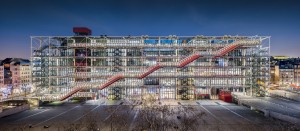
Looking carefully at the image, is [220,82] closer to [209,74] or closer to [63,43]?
[209,74]

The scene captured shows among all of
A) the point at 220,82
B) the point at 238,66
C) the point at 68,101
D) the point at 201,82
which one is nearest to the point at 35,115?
the point at 68,101

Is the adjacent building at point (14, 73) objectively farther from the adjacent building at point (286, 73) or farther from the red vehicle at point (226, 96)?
the adjacent building at point (286, 73)

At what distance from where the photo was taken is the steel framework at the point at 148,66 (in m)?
41.4

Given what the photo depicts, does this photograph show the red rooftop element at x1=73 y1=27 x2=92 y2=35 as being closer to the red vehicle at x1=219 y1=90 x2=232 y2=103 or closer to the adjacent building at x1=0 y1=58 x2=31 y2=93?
the red vehicle at x1=219 y1=90 x2=232 y2=103

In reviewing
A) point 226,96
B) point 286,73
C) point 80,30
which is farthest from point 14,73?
point 286,73

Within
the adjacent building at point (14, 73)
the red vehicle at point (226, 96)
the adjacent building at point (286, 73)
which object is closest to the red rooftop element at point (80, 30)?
the red vehicle at point (226, 96)

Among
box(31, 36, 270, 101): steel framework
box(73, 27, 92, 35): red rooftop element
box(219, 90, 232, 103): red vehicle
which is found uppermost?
box(73, 27, 92, 35): red rooftop element

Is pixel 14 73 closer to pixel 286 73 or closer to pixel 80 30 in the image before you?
pixel 80 30

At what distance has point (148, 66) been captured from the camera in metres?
41.5

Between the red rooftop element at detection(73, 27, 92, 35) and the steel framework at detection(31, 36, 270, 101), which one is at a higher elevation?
the red rooftop element at detection(73, 27, 92, 35)

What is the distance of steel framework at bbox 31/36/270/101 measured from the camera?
1631 inches

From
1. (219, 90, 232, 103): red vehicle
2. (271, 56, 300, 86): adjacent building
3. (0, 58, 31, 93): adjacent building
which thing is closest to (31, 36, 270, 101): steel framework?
(219, 90, 232, 103): red vehicle

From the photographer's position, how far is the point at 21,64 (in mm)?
101438

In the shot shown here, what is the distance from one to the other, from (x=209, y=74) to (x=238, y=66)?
6801 millimetres
